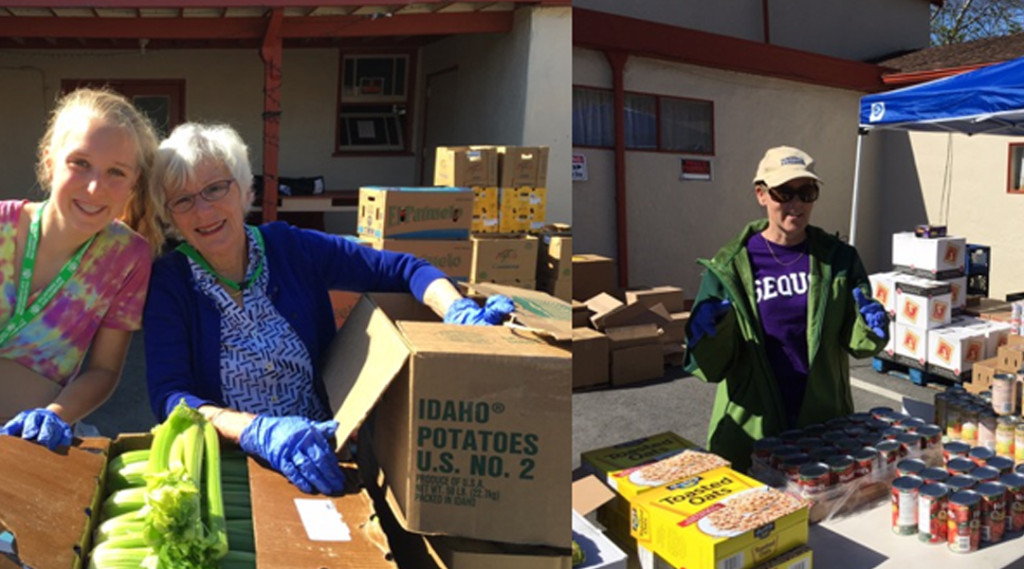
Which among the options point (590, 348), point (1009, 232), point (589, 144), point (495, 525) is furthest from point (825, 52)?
point (495, 525)

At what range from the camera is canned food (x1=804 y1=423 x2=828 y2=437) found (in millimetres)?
2568

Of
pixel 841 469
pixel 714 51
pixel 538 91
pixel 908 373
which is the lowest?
pixel 908 373

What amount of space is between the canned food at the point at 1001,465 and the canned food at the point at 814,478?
604 millimetres

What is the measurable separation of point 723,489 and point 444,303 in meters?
0.78

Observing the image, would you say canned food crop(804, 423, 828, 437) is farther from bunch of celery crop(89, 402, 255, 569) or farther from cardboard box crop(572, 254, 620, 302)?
cardboard box crop(572, 254, 620, 302)

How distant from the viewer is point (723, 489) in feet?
6.75

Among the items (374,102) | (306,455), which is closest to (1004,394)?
(306,455)

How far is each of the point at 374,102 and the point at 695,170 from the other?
5.22m

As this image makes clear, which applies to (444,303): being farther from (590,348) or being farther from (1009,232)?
(1009,232)

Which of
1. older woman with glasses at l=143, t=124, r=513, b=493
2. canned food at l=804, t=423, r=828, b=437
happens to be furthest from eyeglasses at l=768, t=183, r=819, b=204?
older woman with glasses at l=143, t=124, r=513, b=493

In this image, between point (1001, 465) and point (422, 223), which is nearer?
point (1001, 465)

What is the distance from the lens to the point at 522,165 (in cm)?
884

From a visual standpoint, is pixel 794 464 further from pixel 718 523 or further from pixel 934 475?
pixel 718 523

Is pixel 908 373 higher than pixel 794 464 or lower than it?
lower
